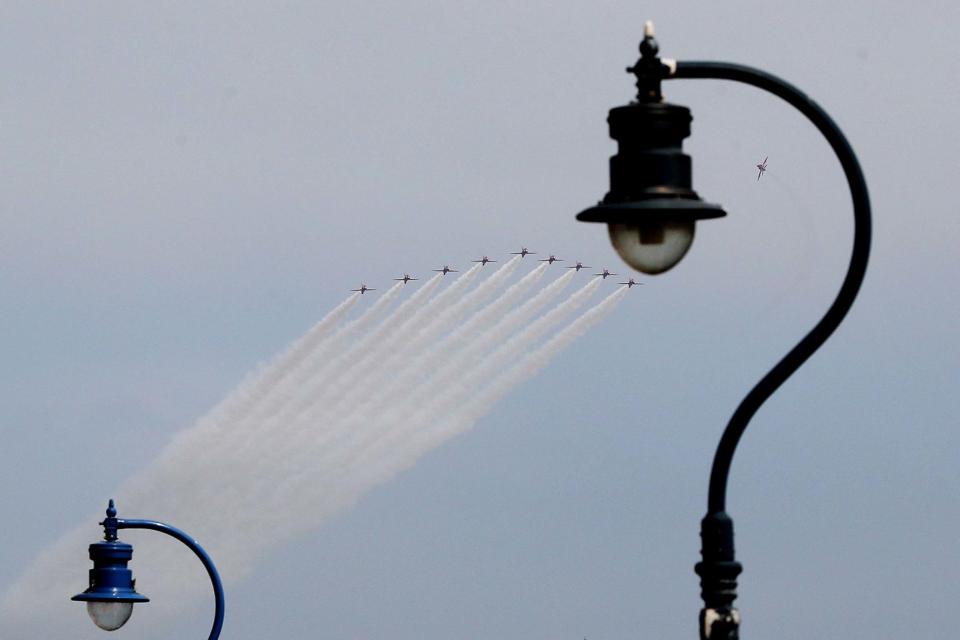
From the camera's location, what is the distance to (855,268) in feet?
60.6

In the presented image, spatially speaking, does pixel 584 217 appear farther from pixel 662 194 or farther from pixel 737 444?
pixel 737 444

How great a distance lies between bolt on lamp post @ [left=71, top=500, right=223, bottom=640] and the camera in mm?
36625

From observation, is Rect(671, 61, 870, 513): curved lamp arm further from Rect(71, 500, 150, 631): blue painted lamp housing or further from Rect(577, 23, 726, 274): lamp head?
Rect(71, 500, 150, 631): blue painted lamp housing

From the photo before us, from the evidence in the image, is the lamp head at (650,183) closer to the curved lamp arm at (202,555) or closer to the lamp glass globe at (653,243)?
the lamp glass globe at (653,243)

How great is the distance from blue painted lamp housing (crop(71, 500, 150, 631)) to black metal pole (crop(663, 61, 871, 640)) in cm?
1931

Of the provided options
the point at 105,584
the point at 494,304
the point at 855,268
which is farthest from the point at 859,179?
the point at 494,304

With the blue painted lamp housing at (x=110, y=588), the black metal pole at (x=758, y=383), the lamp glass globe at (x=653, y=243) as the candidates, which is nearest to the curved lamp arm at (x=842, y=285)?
the black metal pole at (x=758, y=383)

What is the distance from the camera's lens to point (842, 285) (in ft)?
61.3

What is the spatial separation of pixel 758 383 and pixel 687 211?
1.67m

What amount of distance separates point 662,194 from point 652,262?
583mm

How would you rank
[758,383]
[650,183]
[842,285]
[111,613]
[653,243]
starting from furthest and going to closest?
[111,613] → [758,383] → [842,285] → [650,183] → [653,243]

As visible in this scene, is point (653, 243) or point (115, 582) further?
point (115, 582)

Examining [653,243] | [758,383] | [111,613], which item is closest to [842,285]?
[758,383]

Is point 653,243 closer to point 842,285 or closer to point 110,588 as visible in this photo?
point 842,285
